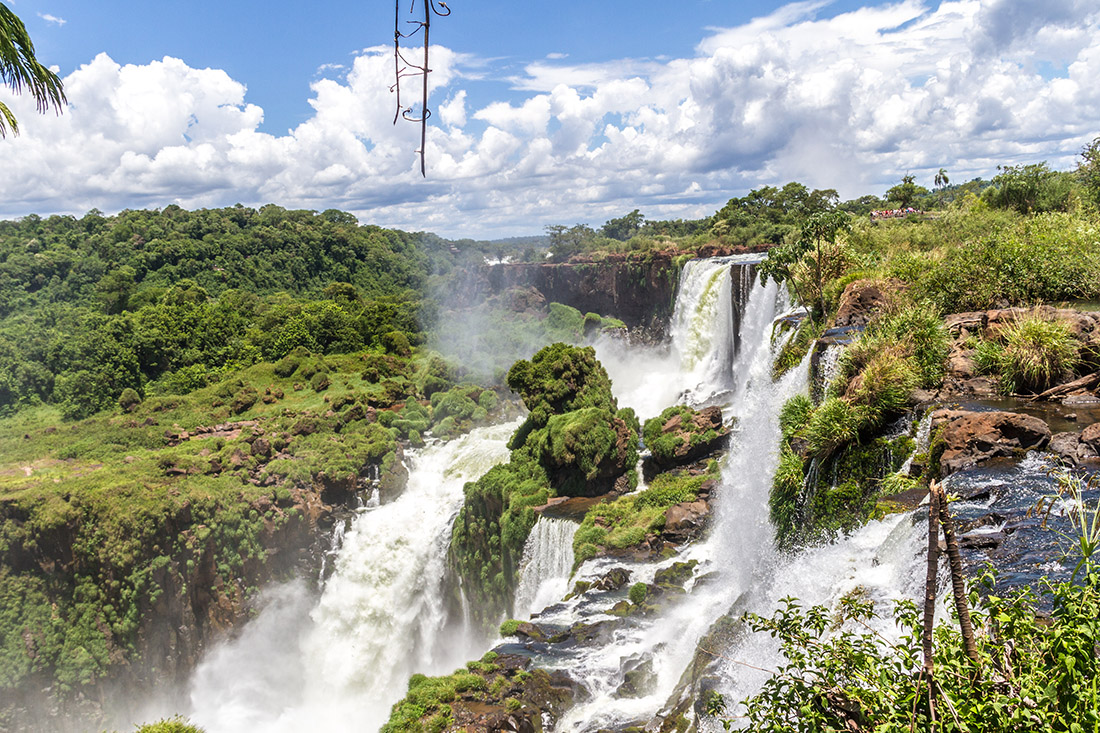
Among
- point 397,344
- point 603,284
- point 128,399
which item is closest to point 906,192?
point 603,284

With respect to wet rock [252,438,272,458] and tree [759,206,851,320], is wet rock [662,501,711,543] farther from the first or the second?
wet rock [252,438,272,458]

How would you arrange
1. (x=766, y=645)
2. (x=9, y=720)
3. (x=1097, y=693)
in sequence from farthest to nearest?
(x=9, y=720) → (x=766, y=645) → (x=1097, y=693)

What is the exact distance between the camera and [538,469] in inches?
889

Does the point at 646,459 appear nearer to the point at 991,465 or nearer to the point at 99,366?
the point at 991,465

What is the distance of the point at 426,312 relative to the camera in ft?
163

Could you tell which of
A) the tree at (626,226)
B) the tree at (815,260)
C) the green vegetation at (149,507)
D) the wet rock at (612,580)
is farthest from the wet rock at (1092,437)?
the tree at (626,226)

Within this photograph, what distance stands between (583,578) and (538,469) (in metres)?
6.89

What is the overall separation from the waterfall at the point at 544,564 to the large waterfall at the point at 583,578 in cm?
5

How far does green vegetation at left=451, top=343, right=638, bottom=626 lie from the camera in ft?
69.1

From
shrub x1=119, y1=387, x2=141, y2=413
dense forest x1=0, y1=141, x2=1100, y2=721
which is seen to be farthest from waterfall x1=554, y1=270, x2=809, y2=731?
shrub x1=119, y1=387, x2=141, y2=413

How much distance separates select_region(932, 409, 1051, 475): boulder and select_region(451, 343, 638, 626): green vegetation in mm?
14078

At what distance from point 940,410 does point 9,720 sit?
29258 millimetres

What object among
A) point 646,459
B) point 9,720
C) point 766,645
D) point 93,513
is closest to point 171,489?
→ point 93,513

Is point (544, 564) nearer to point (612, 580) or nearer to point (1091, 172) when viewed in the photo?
point (612, 580)
